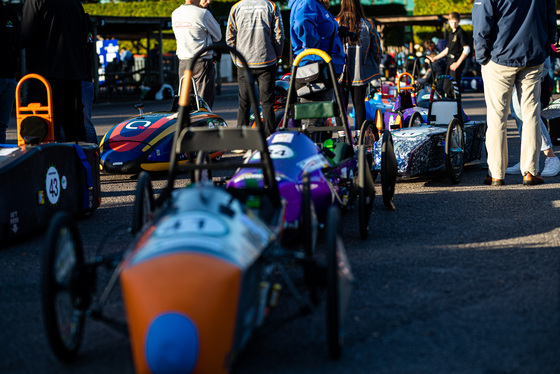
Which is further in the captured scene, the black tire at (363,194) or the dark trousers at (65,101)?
the dark trousers at (65,101)

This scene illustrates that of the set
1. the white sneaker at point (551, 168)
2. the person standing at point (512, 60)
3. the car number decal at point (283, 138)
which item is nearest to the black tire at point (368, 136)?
the person standing at point (512, 60)

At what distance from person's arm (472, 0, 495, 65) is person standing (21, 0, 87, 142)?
3633 mm

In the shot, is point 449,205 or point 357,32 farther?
point 357,32

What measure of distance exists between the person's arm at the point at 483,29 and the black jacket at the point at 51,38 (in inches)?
144

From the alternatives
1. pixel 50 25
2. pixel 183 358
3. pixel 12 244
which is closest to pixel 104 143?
pixel 50 25

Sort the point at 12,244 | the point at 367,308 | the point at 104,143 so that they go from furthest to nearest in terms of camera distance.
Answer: the point at 104,143, the point at 12,244, the point at 367,308

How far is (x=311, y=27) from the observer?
283 inches

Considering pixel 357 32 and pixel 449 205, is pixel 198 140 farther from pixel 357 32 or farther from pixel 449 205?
pixel 357 32

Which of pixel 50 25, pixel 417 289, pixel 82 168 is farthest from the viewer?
pixel 50 25

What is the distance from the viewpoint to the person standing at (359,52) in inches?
321

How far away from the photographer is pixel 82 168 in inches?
229

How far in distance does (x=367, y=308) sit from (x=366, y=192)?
1263mm

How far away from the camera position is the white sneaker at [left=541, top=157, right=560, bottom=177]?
24.4 feet

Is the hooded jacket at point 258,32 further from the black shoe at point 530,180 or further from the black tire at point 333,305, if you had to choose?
the black tire at point 333,305
